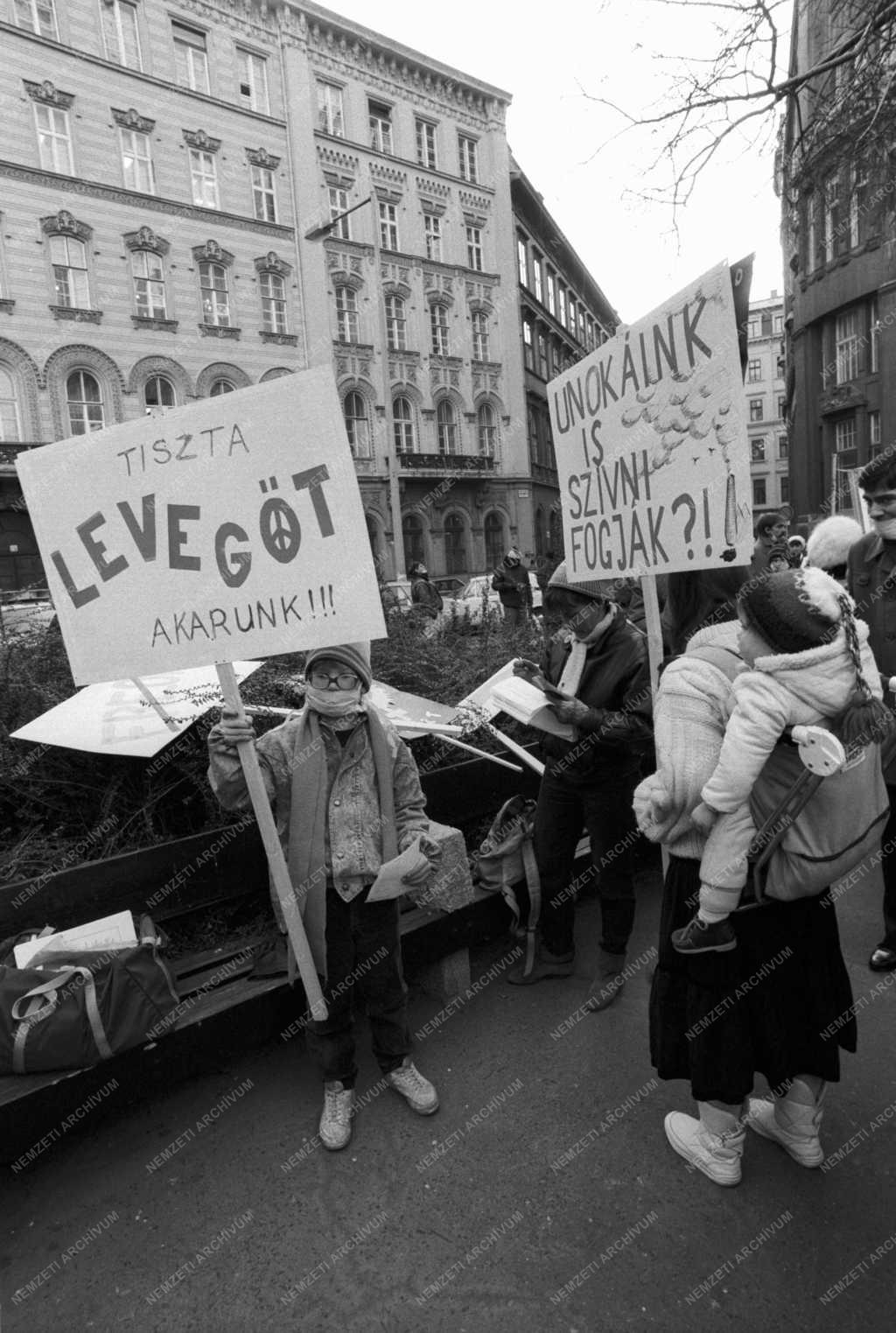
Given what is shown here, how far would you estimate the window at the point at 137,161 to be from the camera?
2459 centimetres

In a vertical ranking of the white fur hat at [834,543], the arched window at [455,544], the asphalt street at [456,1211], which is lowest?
the asphalt street at [456,1211]

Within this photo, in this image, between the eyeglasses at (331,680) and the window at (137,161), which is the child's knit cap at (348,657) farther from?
the window at (137,161)

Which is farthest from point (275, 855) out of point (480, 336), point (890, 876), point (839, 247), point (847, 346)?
point (480, 336)

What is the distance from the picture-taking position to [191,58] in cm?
2594

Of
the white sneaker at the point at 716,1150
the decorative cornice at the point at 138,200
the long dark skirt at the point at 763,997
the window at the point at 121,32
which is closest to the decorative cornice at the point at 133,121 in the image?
the window at the point at 121,32

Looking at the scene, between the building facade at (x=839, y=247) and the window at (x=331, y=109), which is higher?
the window at (x=331, y=109)

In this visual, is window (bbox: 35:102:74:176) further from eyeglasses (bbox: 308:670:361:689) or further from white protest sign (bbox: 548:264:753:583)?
eyeglasses (bbox: 308:670:361:689)

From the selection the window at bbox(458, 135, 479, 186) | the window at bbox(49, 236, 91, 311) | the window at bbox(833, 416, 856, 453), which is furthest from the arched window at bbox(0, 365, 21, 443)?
the window at bbox(833, 416, 856, 453)

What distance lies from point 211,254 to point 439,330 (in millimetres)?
9820

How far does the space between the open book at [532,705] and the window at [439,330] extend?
31.4m

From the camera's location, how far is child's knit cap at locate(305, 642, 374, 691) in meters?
2.44

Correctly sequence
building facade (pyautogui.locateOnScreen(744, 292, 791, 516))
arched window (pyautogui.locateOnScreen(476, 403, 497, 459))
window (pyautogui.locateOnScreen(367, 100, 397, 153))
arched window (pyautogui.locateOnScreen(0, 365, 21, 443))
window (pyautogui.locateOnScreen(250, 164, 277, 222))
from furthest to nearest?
building facade (pyautogui.locateOnScreen(744, 292, 791, 516)) → arched window (pyautogui.locateOnScreen(476, 403, 497, 459)) → window (pyautogui.locateOnScreen(367, 100, 397, 153)) → window (pyautogui.locateOnScreen(250, 164, 277, 222)) → arched window (pyautogui.locateOnScreen(0, 365, 21, 443))

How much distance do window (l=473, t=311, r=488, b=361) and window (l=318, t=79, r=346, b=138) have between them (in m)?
8.39

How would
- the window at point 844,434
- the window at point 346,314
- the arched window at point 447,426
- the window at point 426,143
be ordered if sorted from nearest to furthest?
the window at point 844,434 → the window at point 346,314 → the window at point 426,143 → the arched window at point 447,426
